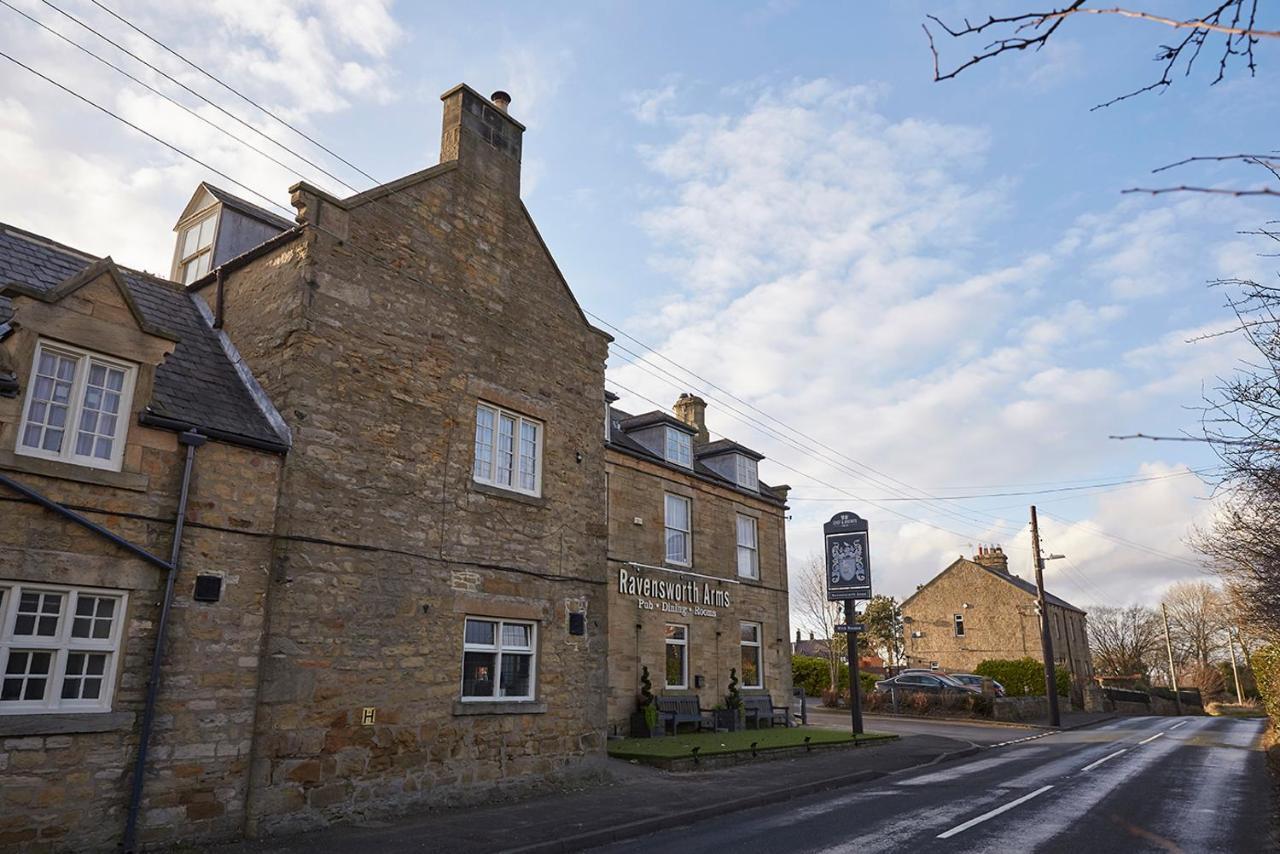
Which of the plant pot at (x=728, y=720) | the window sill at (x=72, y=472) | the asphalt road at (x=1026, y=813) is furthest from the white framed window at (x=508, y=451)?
the plant pot at (x=728, y=720)

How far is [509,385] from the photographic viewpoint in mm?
14250

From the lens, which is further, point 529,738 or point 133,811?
point 529,738

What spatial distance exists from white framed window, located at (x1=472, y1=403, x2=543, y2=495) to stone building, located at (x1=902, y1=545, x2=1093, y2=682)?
43028 millimetres

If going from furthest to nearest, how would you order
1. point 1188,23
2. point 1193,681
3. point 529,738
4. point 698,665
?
point 1193,681, point 698,665, point 529,738, point 1188,23

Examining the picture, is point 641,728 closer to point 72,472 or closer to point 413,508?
point 413,508

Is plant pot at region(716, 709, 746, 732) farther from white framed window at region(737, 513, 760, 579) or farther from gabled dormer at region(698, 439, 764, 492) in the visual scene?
gabled dormer at region(698, 439, 764, 492)

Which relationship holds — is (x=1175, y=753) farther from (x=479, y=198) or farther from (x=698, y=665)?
(x=479, y=198)

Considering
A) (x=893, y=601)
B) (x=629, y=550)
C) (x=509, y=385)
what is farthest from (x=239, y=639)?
(x=893, y=601)

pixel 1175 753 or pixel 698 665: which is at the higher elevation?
pixel 698 665

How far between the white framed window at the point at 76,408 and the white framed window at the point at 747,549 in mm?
19284

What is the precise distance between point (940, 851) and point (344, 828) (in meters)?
7.24

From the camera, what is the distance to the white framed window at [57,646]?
326 inches

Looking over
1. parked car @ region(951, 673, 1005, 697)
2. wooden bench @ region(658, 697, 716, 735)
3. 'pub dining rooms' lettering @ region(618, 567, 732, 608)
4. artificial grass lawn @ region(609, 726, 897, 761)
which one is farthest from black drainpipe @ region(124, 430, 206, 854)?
parked car @ region(951, 673, 1005, 697)

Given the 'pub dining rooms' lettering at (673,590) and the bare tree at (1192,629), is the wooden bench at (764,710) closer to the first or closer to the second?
the 'pub dining rooms' lettering at (673,590)
